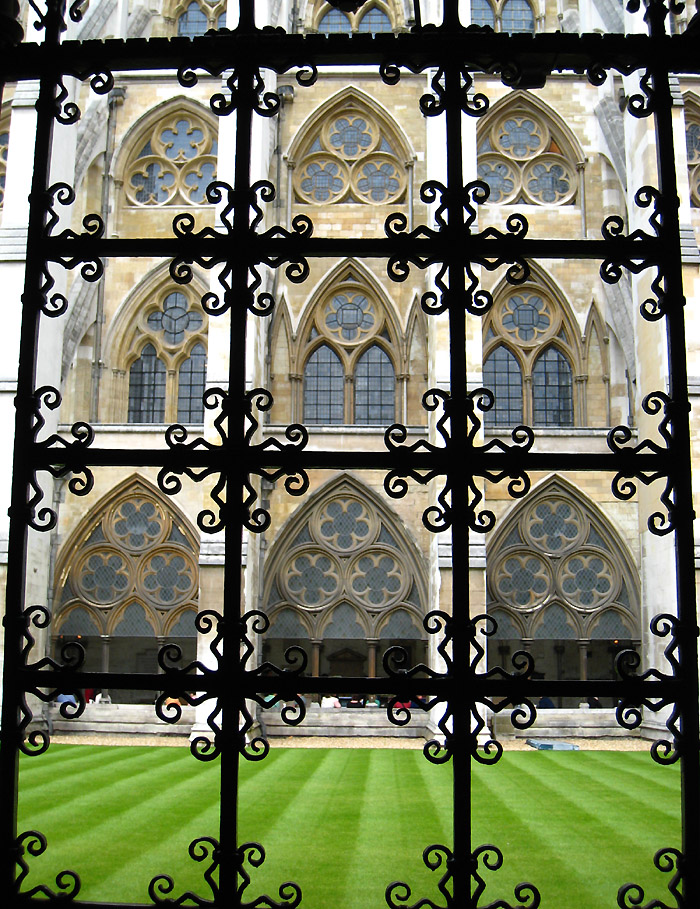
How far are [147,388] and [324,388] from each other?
3.51 metres

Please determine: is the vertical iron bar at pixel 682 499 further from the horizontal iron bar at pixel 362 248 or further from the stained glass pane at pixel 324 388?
the stained glass pane at pixel 324 388

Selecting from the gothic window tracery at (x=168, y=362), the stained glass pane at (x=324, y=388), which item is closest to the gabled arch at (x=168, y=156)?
the gothic window tracery at (x=168, y=362)

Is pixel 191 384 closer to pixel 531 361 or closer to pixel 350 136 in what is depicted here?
pixel 350 136

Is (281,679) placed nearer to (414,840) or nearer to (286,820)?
(414,840)

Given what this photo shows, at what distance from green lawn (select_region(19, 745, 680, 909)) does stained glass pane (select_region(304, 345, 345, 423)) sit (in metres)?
8.02

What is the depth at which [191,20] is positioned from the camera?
862 inches

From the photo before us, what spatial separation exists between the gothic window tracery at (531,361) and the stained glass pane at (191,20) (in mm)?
9419

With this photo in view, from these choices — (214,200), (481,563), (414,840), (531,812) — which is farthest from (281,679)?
(481,563)

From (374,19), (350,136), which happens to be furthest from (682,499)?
(374,19)

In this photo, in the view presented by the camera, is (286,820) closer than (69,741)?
Yes

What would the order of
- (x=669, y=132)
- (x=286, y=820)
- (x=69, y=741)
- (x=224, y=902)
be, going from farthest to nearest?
1. (x=69, y=741)
2. (x=286, y=820)
3. (x=669, y=132)
4. (x=224, y=902)

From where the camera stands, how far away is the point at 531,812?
27.2 ft

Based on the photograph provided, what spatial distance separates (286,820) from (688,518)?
5.09 metres

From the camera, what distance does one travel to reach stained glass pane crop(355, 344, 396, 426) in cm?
1927
